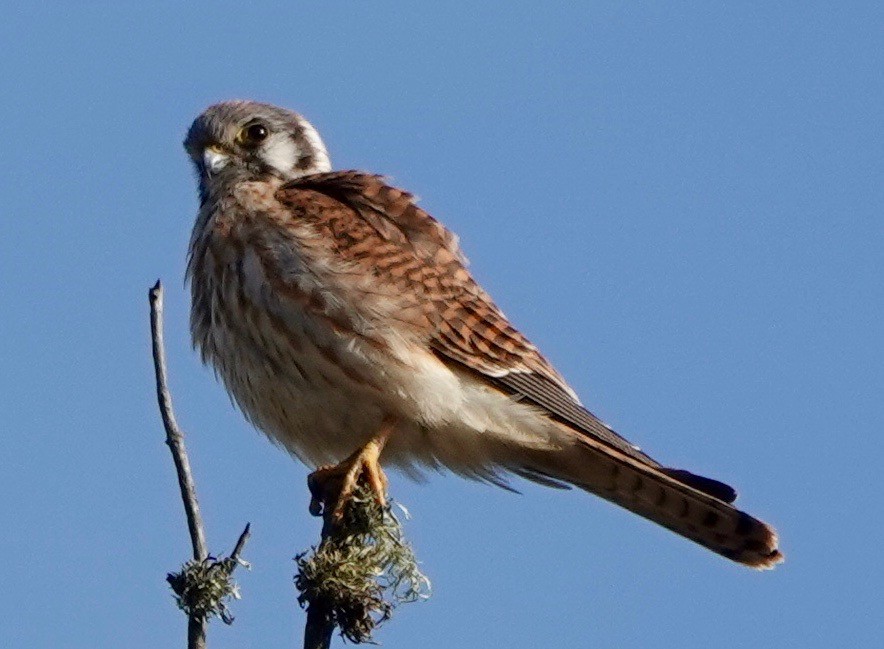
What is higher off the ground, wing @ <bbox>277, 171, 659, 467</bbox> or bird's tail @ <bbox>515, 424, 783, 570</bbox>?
wing @ <bbox>277, 171, 659, 467</bbox>

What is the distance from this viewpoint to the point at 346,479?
3.93 metres

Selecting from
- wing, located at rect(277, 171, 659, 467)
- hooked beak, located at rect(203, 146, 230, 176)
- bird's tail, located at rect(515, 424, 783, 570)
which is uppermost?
hooked beak, located at rect(203, 146, 230, 176)

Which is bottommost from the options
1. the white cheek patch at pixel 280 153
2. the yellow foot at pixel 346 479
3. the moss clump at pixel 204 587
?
the moss clump at pixel 204 587

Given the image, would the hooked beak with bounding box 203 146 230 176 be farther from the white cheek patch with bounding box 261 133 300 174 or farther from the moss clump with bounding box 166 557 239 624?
the moss clump with bounding box 166 557 239 624

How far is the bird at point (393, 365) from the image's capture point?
4.30 metres

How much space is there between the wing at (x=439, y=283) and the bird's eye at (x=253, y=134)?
1.84 feet

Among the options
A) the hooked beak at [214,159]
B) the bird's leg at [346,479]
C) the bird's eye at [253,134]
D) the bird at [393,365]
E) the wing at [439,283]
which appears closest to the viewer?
the bird's leg at [346,479]

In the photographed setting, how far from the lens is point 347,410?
14.2 feet

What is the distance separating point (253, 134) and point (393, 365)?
1504 millimetres

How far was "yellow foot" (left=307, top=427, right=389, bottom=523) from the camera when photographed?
12.6 feet

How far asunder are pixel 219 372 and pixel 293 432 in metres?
0.32

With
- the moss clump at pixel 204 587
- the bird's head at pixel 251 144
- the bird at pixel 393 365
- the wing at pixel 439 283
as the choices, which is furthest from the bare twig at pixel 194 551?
the bird's head at pixel 251 144

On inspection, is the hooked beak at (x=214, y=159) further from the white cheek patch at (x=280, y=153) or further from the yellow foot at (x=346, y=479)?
the yellow foot at (x=346, y=479)

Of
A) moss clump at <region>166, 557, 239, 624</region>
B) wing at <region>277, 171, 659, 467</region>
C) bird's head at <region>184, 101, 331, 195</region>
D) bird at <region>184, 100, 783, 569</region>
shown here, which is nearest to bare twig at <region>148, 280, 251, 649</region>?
moss clump at <region>166, 557, 239, 624</region>
